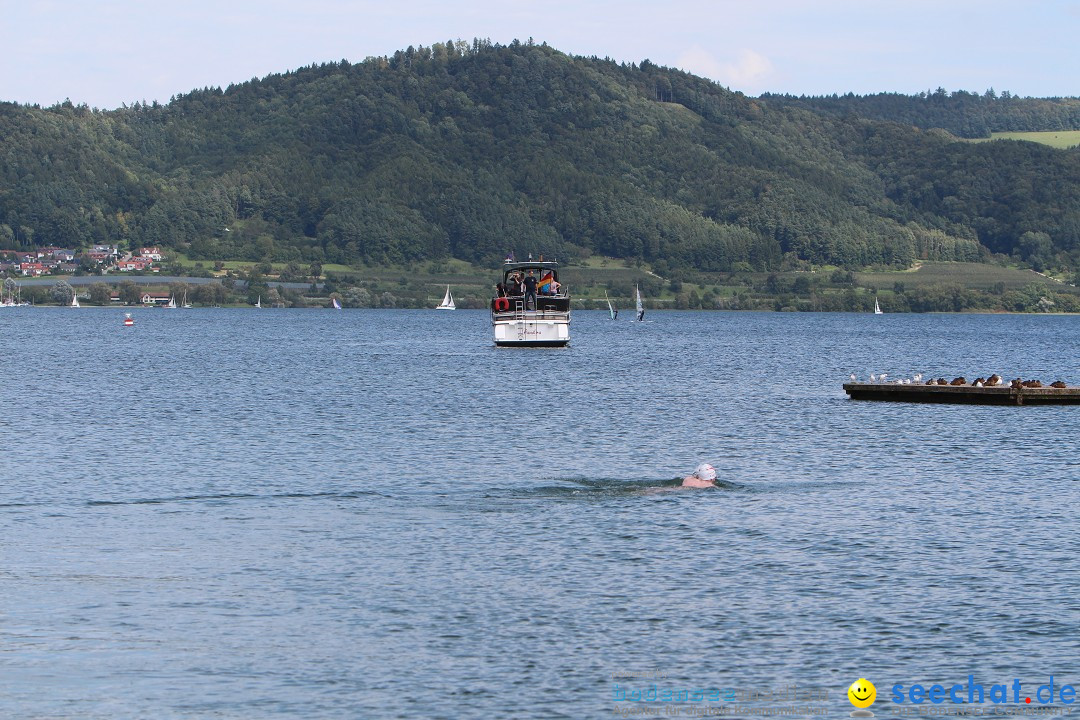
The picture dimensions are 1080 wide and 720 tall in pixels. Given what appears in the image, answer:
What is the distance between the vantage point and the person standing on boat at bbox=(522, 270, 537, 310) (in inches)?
5832

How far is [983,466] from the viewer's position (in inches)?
2409

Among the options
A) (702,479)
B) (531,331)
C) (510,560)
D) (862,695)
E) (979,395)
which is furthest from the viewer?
(531,331)

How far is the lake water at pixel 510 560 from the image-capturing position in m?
28.5

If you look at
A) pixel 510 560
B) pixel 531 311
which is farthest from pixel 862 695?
pixel 531 311

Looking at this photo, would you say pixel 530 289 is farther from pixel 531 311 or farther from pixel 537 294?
pixel 531 311

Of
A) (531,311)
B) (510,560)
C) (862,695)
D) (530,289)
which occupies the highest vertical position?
(530,289)

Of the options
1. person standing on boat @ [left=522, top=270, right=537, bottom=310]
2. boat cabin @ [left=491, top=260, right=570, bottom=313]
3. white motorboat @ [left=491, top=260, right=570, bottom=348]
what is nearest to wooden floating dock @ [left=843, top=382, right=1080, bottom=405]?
white motorboat @ [left=491, top=260, right=570, bottom=348]

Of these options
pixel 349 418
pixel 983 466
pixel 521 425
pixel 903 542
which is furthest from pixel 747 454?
pixel 349 418

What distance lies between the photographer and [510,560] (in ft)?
127

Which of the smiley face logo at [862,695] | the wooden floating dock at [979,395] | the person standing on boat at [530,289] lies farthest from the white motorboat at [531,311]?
the smiley face logo at [862,695]

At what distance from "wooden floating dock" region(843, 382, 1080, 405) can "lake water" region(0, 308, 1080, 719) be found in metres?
4.22

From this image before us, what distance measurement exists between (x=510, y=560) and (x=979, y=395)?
56846 mm

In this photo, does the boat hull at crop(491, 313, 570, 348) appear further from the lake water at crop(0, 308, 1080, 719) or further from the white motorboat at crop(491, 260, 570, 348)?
the lake water at crop(0, 308, 1080, 719)

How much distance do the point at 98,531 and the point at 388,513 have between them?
952 cm
